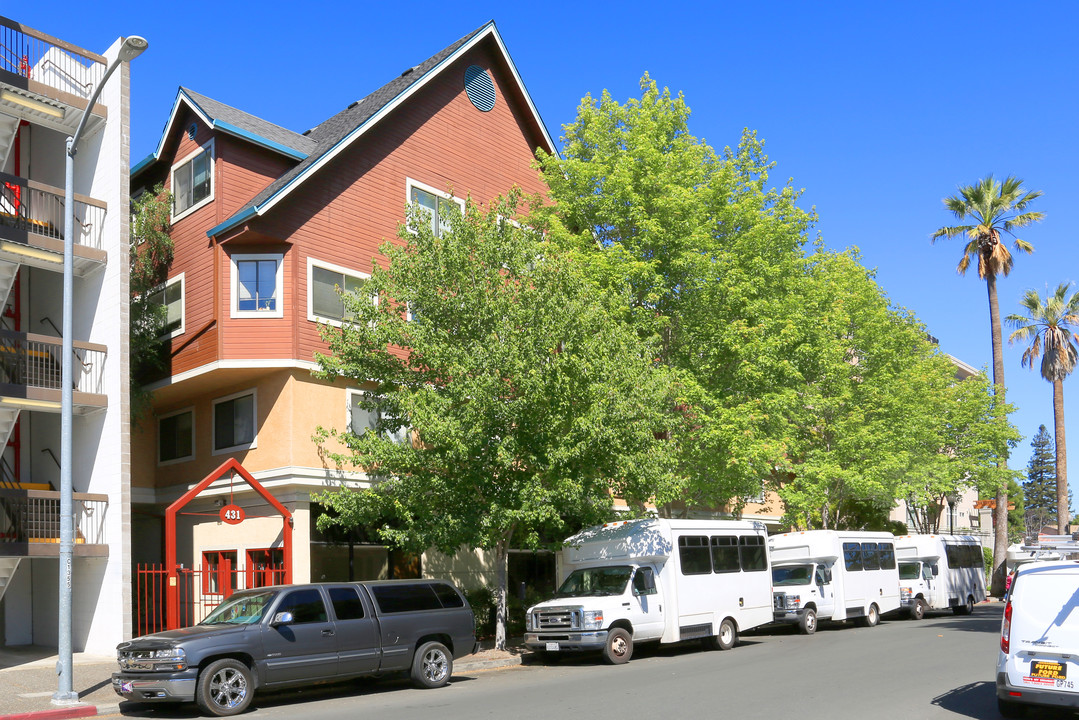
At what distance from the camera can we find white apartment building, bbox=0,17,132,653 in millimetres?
20297

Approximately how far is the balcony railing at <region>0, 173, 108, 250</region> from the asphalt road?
11.6 meters

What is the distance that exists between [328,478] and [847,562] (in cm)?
1506

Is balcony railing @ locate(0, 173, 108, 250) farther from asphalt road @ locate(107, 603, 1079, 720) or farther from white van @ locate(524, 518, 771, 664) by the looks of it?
white van @ locate(524, 518, 771, 664)

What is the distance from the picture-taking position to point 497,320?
67.4 ft

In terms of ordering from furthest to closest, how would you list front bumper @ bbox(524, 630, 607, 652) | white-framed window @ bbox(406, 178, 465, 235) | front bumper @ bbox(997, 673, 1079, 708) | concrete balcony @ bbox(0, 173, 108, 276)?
white-framed window @ bbox(406, 178, 465, 235) → concrete balcony @ bbox(0, 173, 108, 276) → front bumper @ bbox(524, 630, 607, 652) → front bumper @ bbox(997, 673, 1079, 708)

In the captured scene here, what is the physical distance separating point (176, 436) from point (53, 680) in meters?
11.2

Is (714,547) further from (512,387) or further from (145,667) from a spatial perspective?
(145,667)

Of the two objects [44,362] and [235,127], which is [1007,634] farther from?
[235,127]

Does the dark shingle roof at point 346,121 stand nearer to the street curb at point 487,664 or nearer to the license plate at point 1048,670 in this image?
the street curb at point 487,664

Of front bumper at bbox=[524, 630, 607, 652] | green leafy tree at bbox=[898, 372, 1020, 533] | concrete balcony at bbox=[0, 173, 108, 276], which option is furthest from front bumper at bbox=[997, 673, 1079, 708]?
green leafy tree at bbox=[898, 372, 1020, 533]

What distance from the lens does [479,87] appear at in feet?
98.4

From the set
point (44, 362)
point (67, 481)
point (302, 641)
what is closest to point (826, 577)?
point (302, 641)

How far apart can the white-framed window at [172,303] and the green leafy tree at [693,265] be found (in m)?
9.69

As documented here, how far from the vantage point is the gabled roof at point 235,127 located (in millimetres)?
24906
